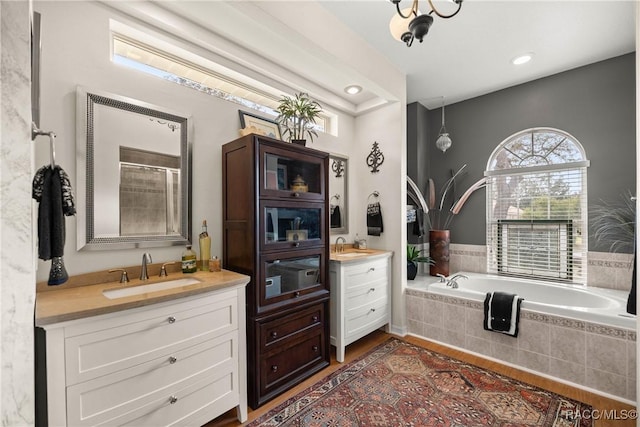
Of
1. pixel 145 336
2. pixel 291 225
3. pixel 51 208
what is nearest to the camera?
pixel 51 208

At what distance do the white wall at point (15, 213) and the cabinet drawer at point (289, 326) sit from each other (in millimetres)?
1207

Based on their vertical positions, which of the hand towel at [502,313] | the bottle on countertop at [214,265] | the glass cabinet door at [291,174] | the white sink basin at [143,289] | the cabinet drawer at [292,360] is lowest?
the cabinet drawer at [292,360]

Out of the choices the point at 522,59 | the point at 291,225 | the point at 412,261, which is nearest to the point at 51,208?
the point at 291,225

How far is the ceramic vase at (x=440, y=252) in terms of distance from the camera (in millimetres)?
3615

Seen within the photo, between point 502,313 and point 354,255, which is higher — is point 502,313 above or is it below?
below

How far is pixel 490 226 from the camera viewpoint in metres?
3.59

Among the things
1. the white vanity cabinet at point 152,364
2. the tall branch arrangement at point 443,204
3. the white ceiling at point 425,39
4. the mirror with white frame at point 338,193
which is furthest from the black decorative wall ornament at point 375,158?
the white vanity cabinet at point 152,364

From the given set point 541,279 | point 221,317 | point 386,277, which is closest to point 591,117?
point 541,279

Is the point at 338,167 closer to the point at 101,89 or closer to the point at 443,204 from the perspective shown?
the point at 443,204

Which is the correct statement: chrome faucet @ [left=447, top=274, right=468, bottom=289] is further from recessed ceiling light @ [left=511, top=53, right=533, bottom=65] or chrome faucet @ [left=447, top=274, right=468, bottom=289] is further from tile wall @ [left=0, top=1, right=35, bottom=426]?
tile wall @ [left=0, top=1, right=35, bottom=426]

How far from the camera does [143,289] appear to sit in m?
1.69

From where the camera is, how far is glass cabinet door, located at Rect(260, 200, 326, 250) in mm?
1985

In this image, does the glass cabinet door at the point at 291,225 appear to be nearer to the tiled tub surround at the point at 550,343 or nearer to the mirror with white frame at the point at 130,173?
the mirror with white frame at the point at 130,173

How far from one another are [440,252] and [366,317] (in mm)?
1517
